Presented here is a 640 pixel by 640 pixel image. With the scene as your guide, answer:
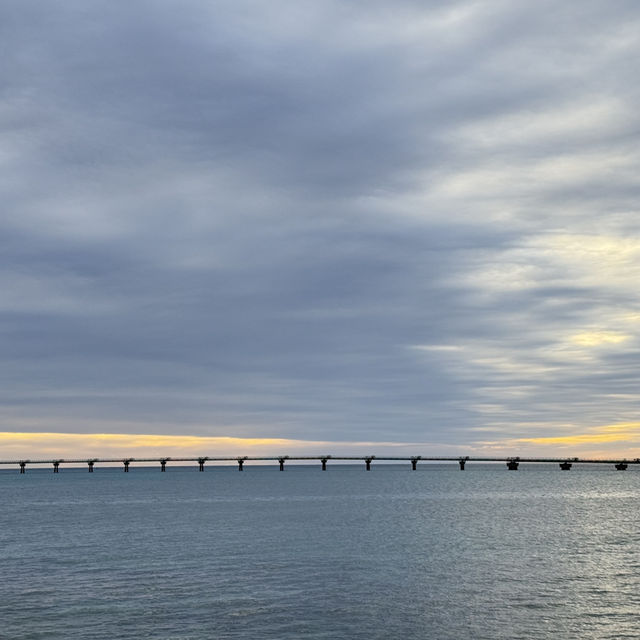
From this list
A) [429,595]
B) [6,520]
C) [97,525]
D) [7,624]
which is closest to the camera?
[7,624]

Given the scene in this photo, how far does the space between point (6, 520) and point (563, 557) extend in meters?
83.1

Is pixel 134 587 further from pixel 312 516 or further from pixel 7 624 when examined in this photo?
pixel 312 516

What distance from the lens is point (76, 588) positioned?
53.5 m

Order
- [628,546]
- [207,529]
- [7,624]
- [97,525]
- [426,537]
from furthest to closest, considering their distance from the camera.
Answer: [97,525] → [207,529] → [426,537] → [628,546] → [7,624]

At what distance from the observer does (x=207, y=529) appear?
9506cm

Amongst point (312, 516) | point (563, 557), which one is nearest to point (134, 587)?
point (563, 557)

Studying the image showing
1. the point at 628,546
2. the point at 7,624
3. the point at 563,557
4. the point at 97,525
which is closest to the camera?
the point at 7,624

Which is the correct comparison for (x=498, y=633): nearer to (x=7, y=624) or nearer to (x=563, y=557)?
(x=7, y=624)

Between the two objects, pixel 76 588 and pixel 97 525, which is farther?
pixel 97 525

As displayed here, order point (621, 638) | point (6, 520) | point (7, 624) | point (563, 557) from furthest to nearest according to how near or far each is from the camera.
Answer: point (6, 520), point (563, 557), point (7, 624), point (621, 638)

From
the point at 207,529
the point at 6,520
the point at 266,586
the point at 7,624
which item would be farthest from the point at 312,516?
the point at 7,624

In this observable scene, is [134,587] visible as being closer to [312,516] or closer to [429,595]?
[429,595]

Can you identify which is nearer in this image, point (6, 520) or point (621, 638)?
point (621, 638)

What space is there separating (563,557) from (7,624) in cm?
4757
